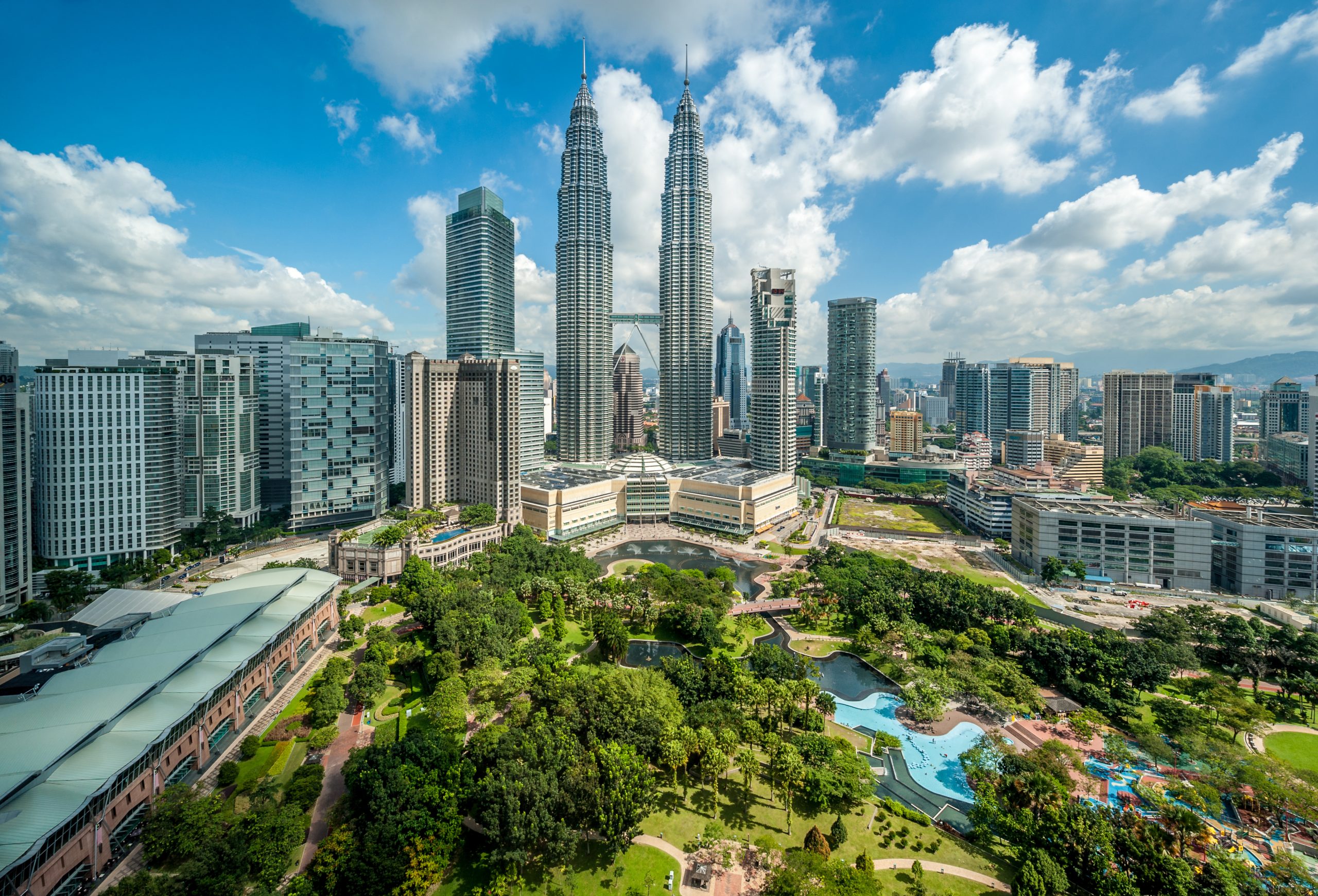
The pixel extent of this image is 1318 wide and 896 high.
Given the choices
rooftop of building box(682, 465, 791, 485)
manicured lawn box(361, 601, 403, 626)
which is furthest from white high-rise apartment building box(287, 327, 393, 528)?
rooftop of building box(682, 465, 791, 485)

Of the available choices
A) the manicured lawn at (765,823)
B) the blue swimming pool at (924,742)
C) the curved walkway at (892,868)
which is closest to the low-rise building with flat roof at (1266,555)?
the blue swimming pool at (924,742)

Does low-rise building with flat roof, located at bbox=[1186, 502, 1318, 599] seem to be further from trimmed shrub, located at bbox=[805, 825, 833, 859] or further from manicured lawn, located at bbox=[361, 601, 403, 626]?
manicured lawn, located at bbox=[361, 601, 403, 626]

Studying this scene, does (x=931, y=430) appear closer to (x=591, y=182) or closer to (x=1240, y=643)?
(x=591, y=182)

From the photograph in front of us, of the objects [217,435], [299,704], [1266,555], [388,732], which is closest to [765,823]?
[388,732]

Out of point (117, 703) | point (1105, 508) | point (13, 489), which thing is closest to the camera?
point (117, 703)

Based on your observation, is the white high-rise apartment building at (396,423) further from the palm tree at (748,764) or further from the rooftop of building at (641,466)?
the palm tree at (748,764)

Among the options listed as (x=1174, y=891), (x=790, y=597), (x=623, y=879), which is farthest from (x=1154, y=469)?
(x=623, y=879)

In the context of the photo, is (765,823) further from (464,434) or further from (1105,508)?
(464,434)
